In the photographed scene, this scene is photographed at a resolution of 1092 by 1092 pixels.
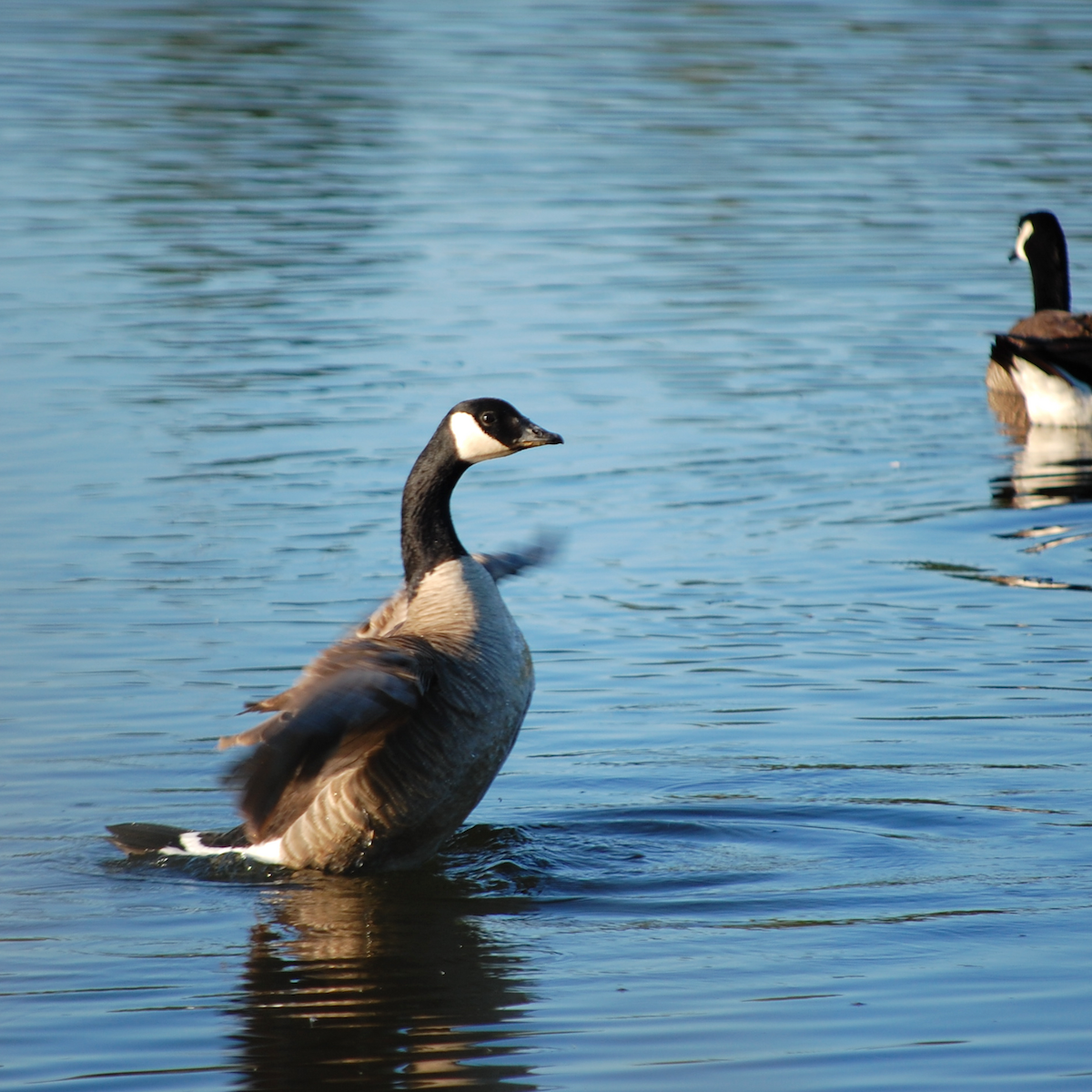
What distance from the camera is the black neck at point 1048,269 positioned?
14734 mm

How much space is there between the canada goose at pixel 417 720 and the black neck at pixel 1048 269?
905cm

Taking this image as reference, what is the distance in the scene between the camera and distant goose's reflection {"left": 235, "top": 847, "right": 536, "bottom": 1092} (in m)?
5.02

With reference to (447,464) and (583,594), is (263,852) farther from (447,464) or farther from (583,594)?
(583,594)

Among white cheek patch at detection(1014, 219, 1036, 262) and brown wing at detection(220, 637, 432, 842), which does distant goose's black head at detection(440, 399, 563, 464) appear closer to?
brown wing at detection(220, 637, 432, 842)

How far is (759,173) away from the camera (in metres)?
22.0

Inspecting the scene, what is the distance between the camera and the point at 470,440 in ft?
22.3

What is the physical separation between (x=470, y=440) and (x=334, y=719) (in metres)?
1.54

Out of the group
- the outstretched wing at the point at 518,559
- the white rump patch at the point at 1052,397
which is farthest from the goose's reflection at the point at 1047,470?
the outstretched wing at the point at 518,559

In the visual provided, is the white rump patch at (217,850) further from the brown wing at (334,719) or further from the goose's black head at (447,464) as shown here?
the goose's black head at (447,464)

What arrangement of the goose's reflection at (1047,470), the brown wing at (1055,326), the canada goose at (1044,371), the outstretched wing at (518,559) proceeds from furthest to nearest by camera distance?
the brown wing at (1055,326) → the canada goose at (1044,371) → the goose's reflection at (1047,470) → the outstretched wing at (518,559)

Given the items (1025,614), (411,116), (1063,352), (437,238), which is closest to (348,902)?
(1025,614)

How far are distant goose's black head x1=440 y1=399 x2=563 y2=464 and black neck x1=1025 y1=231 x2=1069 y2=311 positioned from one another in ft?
29.4

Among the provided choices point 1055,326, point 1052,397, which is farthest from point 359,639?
point 1055,326

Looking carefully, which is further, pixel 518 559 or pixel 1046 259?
pixel 1046 259
